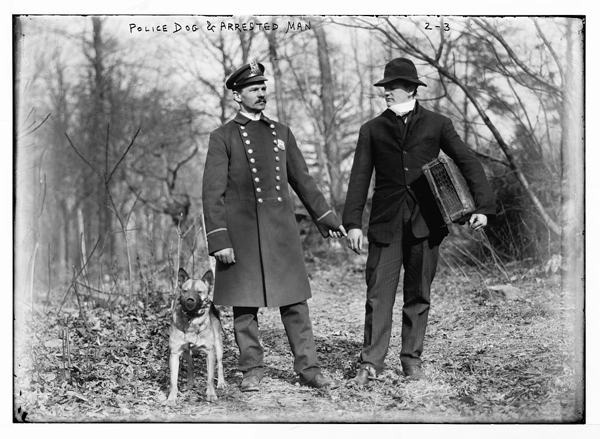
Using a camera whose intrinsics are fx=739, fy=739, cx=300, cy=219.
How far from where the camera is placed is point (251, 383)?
5.60 m

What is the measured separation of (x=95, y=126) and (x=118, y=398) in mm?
4891

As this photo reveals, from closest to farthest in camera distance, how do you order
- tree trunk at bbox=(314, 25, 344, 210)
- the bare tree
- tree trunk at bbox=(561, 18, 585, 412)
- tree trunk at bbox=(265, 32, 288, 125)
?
1. tree trunk at bbox=(561, 18, 585, 412)
2. the bare tree
3. tree trunk at bbox=(265, 32, 288, 125)
4. tree trunk at bbox=(314, 25, 344, 210)

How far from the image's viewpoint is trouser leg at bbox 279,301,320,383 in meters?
5.63

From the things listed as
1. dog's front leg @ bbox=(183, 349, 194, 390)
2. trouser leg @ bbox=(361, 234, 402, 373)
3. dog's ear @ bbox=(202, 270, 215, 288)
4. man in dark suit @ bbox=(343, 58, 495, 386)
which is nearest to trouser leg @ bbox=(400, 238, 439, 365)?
man in dark suit @ bbox=(343, 58, 495, 386)

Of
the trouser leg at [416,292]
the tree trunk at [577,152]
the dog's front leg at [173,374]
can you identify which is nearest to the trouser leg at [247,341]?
the dog's front leg at [173,374]

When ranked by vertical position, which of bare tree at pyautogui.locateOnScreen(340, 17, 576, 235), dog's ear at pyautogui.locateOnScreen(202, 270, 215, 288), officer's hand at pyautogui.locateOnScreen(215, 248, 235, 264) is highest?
bare tree at pyautogui.locateOnScreen(340, 17, 576, 235)

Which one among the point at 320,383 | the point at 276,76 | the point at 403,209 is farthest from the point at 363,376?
the point at 276,76

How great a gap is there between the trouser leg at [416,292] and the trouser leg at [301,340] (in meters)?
0.74

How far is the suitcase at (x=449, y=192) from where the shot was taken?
545cm

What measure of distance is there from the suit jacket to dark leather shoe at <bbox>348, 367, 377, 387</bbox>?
99cm

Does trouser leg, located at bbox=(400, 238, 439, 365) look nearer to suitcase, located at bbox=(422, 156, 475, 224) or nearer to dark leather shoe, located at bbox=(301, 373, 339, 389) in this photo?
suitcase, located at bbox=(422, 156, 475, 224)

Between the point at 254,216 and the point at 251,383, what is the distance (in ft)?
4.15

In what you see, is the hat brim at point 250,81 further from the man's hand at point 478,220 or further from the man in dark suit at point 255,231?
the man's hand at point 478,220
